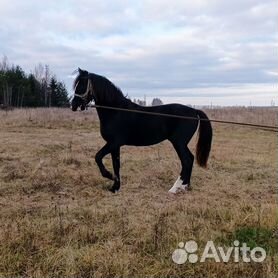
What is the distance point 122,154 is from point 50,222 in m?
5.89

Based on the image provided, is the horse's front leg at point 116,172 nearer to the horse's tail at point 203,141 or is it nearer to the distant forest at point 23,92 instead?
the horse's tail at point 203,141

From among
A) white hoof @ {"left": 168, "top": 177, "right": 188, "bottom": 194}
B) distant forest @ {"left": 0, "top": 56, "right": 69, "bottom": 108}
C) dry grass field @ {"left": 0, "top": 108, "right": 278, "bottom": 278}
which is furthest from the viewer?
distant forest @ {"left": 0, "top": 56, "right": 69, "bottom": 108}

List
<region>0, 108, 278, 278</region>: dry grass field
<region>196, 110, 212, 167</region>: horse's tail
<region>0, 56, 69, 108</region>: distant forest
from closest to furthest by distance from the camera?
<region>0, 108, 278, 278</region>: dry grass field
<region>196, 110, 212, 167</region>: horse's tail
<region>0, 56, 69, 108</region>: distant forest

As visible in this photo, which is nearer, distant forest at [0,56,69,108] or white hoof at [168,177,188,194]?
white hoof at [168,177,188,194]

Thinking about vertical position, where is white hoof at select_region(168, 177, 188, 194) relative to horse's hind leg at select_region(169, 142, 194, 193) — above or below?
below

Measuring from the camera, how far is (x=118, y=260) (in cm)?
331

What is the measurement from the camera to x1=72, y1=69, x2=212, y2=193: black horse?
21.4 ft

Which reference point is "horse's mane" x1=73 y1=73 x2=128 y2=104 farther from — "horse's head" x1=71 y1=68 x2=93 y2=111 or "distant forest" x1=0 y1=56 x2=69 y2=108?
"distant forest" x1=0 y1=56 x2=69 y2=108

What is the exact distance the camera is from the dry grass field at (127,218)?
3283 mm

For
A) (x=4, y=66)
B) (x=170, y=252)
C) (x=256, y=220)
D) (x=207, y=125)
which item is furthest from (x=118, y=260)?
(x=4, y=66)

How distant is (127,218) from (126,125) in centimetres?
235

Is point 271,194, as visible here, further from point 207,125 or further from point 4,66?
point 4,66

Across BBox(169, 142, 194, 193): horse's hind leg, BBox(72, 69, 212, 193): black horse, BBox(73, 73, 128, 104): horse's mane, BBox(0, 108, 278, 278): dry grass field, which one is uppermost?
BBox(73, 73, 128, 104): horse's mane

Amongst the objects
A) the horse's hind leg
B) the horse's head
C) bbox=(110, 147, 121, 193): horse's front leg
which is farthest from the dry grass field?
the horse's head
